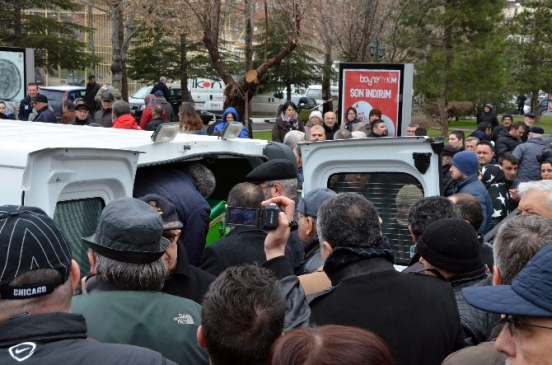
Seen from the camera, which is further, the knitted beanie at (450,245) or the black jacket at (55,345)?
the knitted beanie at (450,245)

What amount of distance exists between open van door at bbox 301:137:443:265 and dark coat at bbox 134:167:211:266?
114 cm

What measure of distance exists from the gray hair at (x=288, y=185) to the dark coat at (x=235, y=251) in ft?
2.90

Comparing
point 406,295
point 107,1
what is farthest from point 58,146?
point 107,1

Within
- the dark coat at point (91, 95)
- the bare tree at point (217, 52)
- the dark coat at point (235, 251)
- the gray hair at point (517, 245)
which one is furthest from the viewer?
the dark coat at point (91, 95)

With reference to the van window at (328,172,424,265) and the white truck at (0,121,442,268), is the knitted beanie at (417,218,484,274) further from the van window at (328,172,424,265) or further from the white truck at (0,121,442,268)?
the van window at (328,172,424,265)

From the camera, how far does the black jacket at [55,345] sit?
2.50 metres

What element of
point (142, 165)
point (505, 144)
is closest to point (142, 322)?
point (142, 165)

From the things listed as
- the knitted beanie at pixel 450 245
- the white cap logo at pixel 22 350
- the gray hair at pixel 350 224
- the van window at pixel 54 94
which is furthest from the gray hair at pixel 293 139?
the van window at pixel 54 94

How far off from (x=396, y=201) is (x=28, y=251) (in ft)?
12.5

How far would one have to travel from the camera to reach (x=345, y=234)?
3986 mm

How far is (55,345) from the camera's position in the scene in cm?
254

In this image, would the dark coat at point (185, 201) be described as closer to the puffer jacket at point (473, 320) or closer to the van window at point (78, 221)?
the van window at point (78, 221)

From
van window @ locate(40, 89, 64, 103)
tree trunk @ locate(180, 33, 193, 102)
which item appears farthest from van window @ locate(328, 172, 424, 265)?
tree trunk @ locate(180, 33, 193, 102)

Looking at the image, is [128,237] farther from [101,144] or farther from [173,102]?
[173,102]
